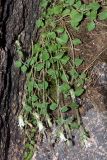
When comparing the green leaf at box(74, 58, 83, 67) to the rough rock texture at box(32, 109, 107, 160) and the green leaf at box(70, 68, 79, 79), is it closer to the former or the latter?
the green leaf at box(70, 68, 79, 79)

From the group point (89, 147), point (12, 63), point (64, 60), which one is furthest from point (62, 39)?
point (89, 147)

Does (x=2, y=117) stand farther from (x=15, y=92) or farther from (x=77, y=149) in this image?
(x=77, y=149)

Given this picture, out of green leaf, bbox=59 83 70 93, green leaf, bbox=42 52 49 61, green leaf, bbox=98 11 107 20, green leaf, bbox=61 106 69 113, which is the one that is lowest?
green leaf, bbox=61 106 69 113

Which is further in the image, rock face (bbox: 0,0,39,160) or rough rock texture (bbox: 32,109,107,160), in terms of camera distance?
rough rock texture (bbox: 32,109,107,160)

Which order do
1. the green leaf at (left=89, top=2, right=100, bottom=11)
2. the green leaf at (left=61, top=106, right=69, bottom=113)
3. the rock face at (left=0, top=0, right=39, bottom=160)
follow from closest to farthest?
the rock face at (left=0, top=0, right=39, bottom=160), the green leaf at (left=61, top=106, right=69, bottom=113), the green leaf at (left=89, top=2, right=100, bottom=11)

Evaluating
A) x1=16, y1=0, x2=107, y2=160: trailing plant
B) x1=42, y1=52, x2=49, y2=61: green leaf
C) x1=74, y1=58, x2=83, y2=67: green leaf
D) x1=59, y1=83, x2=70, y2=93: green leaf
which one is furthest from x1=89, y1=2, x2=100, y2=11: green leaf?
x1=59, y1=83, x2=70, y2=93: green leaf

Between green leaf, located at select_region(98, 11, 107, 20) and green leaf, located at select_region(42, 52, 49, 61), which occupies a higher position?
green leaf, located at select_region(98, 11, 107, 20)

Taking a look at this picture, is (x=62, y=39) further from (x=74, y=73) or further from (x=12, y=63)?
(x=12, y=63)
